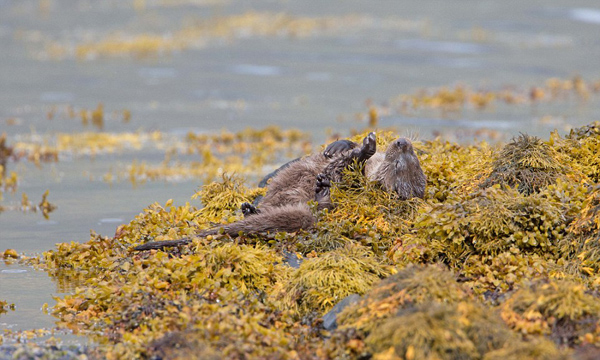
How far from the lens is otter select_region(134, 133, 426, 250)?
793 centimetres

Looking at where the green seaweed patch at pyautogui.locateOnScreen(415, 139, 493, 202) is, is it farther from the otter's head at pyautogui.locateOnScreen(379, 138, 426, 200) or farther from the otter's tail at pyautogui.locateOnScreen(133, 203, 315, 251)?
the otter's tail at pyautogui.locateOnScreen(133, 203, 315, 251)

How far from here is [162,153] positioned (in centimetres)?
1631

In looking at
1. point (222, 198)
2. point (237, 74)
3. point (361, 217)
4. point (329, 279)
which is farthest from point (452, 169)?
point (237, 74)

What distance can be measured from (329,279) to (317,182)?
1.81 meters

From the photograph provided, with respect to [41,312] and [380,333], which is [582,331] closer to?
[380,333]

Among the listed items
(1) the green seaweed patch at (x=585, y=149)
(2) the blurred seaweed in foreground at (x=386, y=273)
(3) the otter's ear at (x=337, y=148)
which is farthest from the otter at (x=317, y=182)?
(1) the green seaweed patch at (x=585, y=149)

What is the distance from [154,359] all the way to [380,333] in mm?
1562

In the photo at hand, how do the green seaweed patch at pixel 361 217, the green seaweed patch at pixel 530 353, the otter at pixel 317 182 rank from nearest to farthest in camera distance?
the green seaweed patch at pixel 530 353, the green seaweed patch at pixel 361 217, the otter at pixel 317 182

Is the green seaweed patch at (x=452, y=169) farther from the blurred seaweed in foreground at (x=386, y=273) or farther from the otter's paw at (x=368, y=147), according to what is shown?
the otter's paw at (x=368, y=147)

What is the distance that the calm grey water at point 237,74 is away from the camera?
1249 centimetres

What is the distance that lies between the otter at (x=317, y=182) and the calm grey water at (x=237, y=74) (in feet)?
5.52

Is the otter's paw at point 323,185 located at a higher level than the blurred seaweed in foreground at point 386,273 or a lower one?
higher

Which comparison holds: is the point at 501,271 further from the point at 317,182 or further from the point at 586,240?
the point at 317,182

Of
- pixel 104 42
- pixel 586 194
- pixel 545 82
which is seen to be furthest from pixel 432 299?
pixel 104 42
